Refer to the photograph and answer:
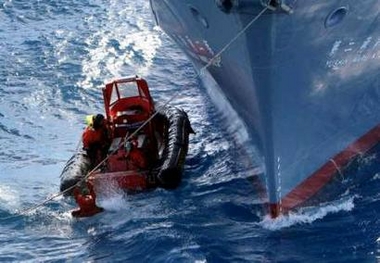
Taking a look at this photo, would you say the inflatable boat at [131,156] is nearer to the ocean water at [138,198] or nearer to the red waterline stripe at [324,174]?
the ocean water at [138,198]

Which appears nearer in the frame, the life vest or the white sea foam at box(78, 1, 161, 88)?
the life vest

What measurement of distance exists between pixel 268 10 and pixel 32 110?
32.4 feet

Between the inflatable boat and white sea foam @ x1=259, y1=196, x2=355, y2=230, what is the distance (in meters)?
2.12

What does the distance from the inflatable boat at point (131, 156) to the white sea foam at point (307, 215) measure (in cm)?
212

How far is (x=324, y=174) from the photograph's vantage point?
1055 centimetres

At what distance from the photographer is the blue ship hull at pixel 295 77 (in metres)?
8.23

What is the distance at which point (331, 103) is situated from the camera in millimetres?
9914

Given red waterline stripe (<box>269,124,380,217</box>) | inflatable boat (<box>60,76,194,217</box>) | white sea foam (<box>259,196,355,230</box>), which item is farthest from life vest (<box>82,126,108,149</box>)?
red waterline stripe (<box>269,124,380,217</box>)

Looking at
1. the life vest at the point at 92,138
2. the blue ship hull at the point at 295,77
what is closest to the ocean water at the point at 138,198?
the blue ship hull at the point at 295,77

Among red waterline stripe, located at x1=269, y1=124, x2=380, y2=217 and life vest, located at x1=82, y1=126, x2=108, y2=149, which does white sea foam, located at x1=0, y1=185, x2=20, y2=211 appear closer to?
life vest, located at x1=82, y1=126, x2=108, y2=149

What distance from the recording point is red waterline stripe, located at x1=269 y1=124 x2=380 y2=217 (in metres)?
9.97

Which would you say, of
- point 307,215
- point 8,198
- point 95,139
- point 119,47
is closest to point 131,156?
point 95,139

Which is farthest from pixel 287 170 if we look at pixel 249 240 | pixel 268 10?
pixel 268 10

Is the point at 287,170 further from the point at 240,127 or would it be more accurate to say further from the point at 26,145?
the point at 26,145
